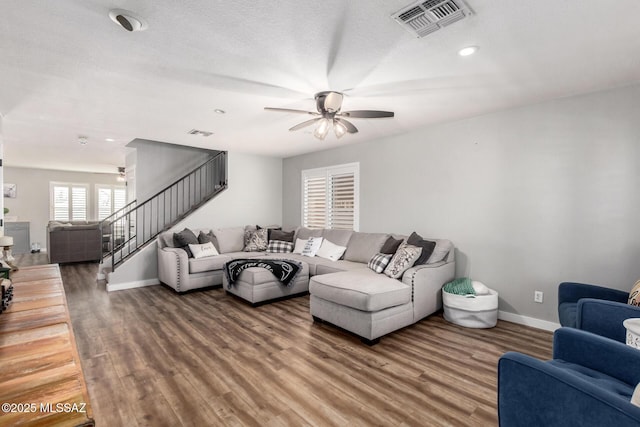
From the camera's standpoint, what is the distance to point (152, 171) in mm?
6242

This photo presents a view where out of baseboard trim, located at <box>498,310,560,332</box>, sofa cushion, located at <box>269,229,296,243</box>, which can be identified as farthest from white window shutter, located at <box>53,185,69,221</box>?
baseboard trim, located at <box>498,310,560,332</box>

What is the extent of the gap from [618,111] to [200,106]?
4.41m

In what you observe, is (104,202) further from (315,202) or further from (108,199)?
(315,202)

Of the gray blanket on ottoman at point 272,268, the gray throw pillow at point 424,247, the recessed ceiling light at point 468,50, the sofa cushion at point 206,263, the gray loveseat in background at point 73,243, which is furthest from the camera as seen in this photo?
the gray loveseat in background at point 73,243

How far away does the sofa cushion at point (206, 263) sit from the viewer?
491 cm

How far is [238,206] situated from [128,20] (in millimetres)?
4853

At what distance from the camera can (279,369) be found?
8.52 feet

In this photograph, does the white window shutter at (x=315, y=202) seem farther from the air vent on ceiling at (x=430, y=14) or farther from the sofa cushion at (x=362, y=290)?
the air vent on ceiling at (x=430, y=14)

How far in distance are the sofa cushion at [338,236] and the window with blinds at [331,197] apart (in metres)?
0.28

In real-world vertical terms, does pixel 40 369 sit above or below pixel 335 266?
above

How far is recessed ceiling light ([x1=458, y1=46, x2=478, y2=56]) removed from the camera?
230cm

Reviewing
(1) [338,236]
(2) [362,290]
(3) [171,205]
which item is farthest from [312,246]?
(3) [171,205]

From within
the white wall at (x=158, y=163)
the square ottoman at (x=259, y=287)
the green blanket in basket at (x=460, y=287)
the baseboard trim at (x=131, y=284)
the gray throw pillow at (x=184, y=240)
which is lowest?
the baseboard trim at (x=131, y=284)

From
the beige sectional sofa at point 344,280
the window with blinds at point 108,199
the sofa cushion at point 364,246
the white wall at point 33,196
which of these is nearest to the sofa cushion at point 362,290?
the beige sectional sofa at point 344,280
